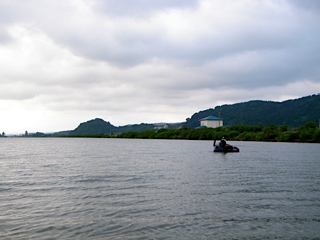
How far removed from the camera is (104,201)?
80.5ft

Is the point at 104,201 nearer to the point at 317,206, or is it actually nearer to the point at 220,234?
the point at 220,234

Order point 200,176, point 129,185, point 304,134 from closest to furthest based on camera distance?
point 129,185 → point 200,176 → point 304,134

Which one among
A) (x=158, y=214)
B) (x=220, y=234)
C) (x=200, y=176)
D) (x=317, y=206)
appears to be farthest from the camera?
(x=200, y=176)

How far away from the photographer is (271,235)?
17406mm

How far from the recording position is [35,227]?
17.9 m

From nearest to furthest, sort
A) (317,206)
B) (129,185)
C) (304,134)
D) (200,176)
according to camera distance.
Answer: (317,206), (129,185), (200,176), (304,134)

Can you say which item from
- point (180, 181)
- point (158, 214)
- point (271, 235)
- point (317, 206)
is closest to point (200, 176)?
point (180, 181)

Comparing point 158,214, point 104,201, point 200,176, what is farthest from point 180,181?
point 158,214

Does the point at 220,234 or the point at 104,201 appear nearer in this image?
the point at 220,234

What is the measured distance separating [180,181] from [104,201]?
1141 cm

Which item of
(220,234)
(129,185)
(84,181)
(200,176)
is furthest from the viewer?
(200,176)

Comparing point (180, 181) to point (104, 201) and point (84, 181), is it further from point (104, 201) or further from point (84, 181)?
point (104, 201)

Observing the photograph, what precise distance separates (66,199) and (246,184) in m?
15.5

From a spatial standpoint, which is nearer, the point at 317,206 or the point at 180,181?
the point at 317,206
